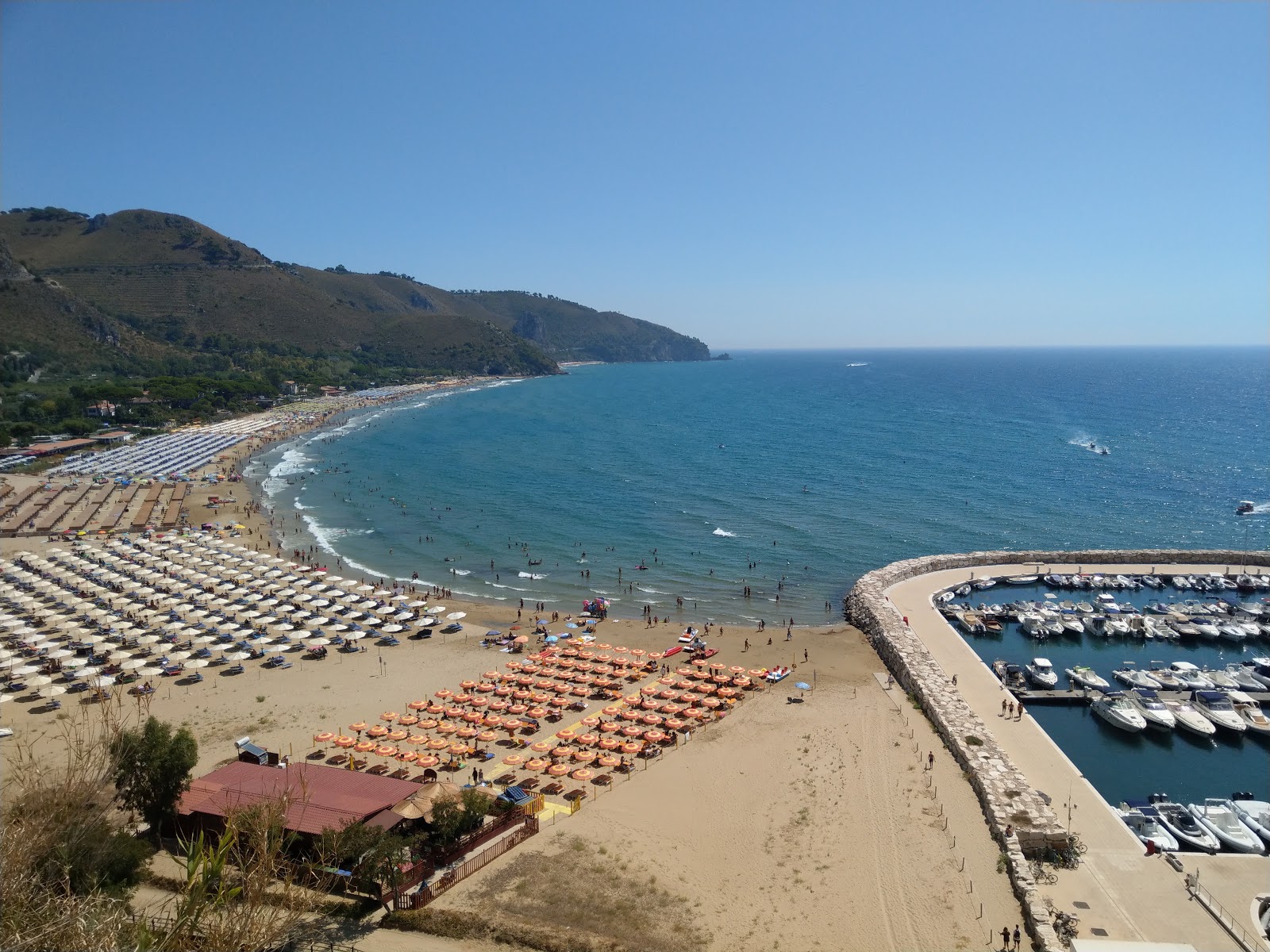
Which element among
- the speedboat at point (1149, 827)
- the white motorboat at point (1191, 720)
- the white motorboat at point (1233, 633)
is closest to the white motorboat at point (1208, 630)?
the white motorboat at point (1233, 633)

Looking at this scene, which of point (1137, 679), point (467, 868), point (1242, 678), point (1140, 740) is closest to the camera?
point (467, 868)

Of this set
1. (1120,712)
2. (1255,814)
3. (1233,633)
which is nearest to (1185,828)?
(1255,814)

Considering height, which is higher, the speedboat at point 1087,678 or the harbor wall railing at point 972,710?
the harbor wall railing at point 972,710

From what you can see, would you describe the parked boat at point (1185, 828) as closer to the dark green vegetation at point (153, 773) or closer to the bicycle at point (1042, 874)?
the bicycle at point (1042, 874)

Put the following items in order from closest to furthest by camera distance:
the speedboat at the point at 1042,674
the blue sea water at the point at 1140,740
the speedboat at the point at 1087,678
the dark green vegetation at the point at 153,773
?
the dark green vegetation at the point at 153,773, the blue sea water at the point at 1140,740, the speedboat at the point at 1087,678, the speedboat at the point at 1042,674

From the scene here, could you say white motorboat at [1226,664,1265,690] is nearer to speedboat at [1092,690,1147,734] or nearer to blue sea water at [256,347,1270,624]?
speedboat at [1092,690,1147,734]

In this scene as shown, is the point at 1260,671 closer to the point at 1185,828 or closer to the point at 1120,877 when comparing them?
the point at 1185,828

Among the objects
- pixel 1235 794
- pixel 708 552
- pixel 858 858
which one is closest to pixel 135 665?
pixel 858 858
